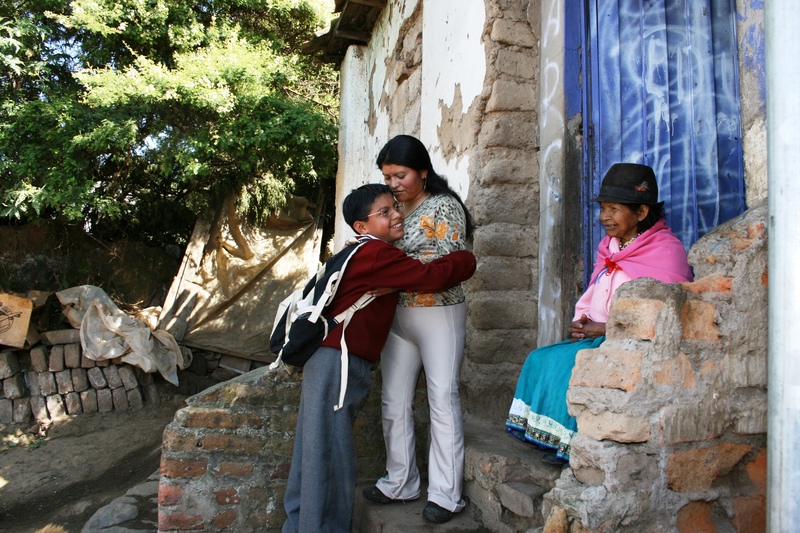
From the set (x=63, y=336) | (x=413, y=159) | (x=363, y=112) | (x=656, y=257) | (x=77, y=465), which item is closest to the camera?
(x=656, y=257)

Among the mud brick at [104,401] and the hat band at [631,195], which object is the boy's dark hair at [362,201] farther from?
the mud brick at [104,401]

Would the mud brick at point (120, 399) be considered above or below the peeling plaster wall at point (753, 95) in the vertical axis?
below

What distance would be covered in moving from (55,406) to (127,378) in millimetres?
706

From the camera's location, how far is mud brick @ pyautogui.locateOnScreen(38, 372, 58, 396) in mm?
6508

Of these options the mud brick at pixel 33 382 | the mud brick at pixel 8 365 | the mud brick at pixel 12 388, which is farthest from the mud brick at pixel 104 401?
the mud brick at pixel 8 365

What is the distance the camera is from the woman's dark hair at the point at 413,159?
2787 mm

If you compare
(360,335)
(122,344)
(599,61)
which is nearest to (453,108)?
(599,61)

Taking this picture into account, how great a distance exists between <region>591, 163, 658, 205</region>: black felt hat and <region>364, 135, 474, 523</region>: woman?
0.60m

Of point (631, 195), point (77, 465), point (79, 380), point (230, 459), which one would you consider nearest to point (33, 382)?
point (79, 380)

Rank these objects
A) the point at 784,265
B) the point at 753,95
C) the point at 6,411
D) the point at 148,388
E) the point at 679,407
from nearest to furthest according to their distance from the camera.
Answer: the point at 784,265
the point at 679,407
the point at 753,95
the point at 6,411
the point at 148,388

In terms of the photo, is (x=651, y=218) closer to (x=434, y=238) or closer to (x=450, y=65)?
(x=434, y=238)

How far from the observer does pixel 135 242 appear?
318 inches

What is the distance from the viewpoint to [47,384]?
257 inches

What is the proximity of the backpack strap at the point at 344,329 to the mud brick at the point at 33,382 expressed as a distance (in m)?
5.25
